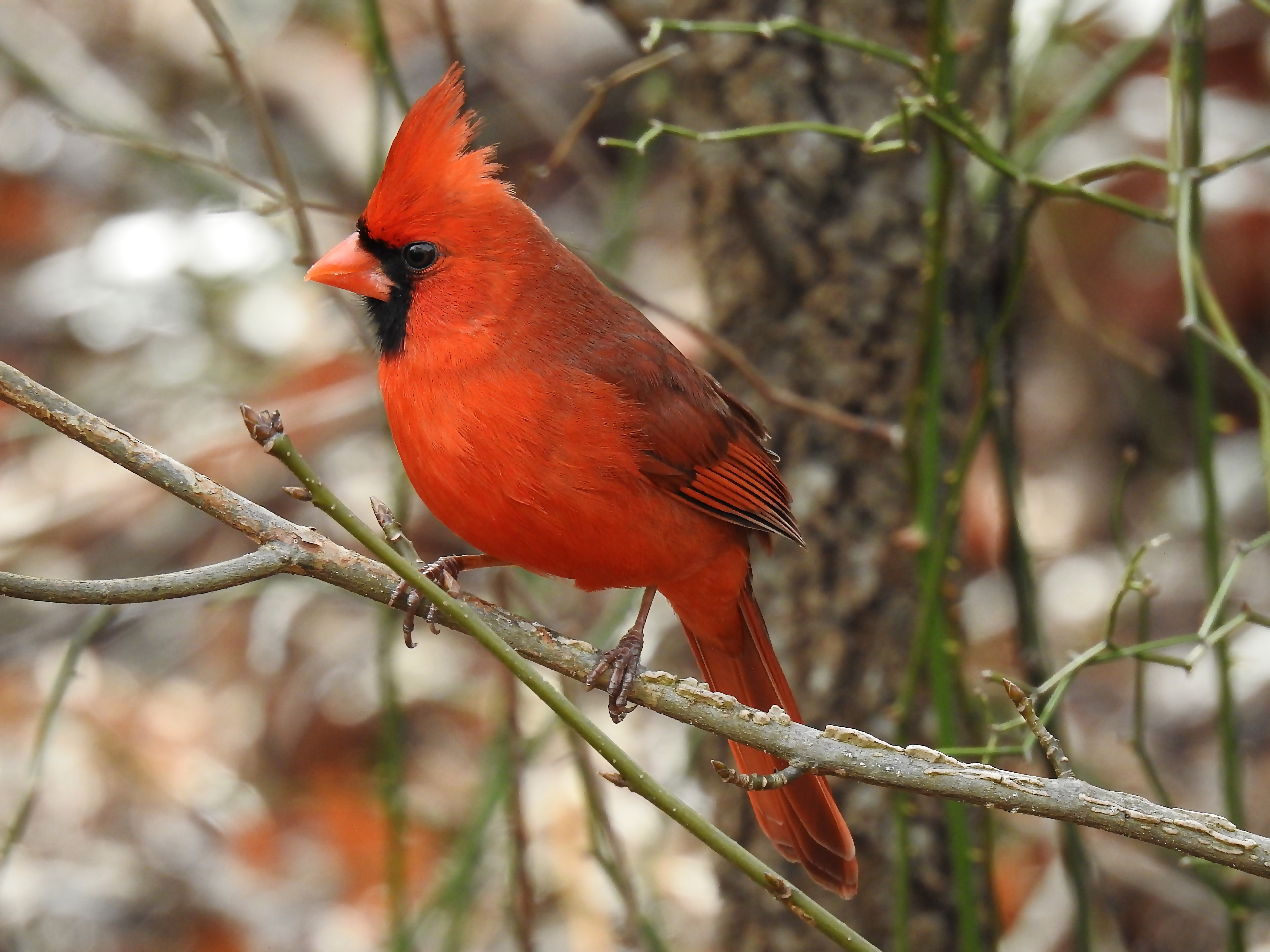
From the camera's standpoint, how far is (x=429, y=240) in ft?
6.67

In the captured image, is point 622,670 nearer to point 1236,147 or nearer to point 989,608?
point 989,608

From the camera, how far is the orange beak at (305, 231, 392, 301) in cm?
204

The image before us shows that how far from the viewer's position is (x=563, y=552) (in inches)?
74.6

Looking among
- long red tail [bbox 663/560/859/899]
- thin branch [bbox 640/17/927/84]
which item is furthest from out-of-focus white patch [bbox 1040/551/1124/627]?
thin branch [bbox 640/17/927/84]

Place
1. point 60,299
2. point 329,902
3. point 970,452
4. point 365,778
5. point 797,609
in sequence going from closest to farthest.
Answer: point 970,452 → point 797,609 → point 329,902 → point 365,778 → point 60,299

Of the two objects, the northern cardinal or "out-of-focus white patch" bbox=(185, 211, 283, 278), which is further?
"out-of-focus white patch" bbox=(185, 211, 283, 278)

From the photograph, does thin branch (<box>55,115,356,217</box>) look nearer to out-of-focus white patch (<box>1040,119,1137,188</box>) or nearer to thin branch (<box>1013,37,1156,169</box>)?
thin branch (<box>1013,37,1156,169</box>)

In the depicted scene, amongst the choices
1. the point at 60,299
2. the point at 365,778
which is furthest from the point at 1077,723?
the point at 60,299

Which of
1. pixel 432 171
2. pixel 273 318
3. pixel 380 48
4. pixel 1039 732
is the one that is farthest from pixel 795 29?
pixel 273 318

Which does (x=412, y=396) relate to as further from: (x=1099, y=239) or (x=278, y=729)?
(x=1099, y=239)

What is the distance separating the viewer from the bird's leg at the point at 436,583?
1740mm

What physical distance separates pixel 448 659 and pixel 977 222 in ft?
8.24

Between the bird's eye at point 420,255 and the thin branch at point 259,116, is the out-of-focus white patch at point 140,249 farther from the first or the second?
the bird's eye at point 420,255

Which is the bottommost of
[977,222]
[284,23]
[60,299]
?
[977,222]
